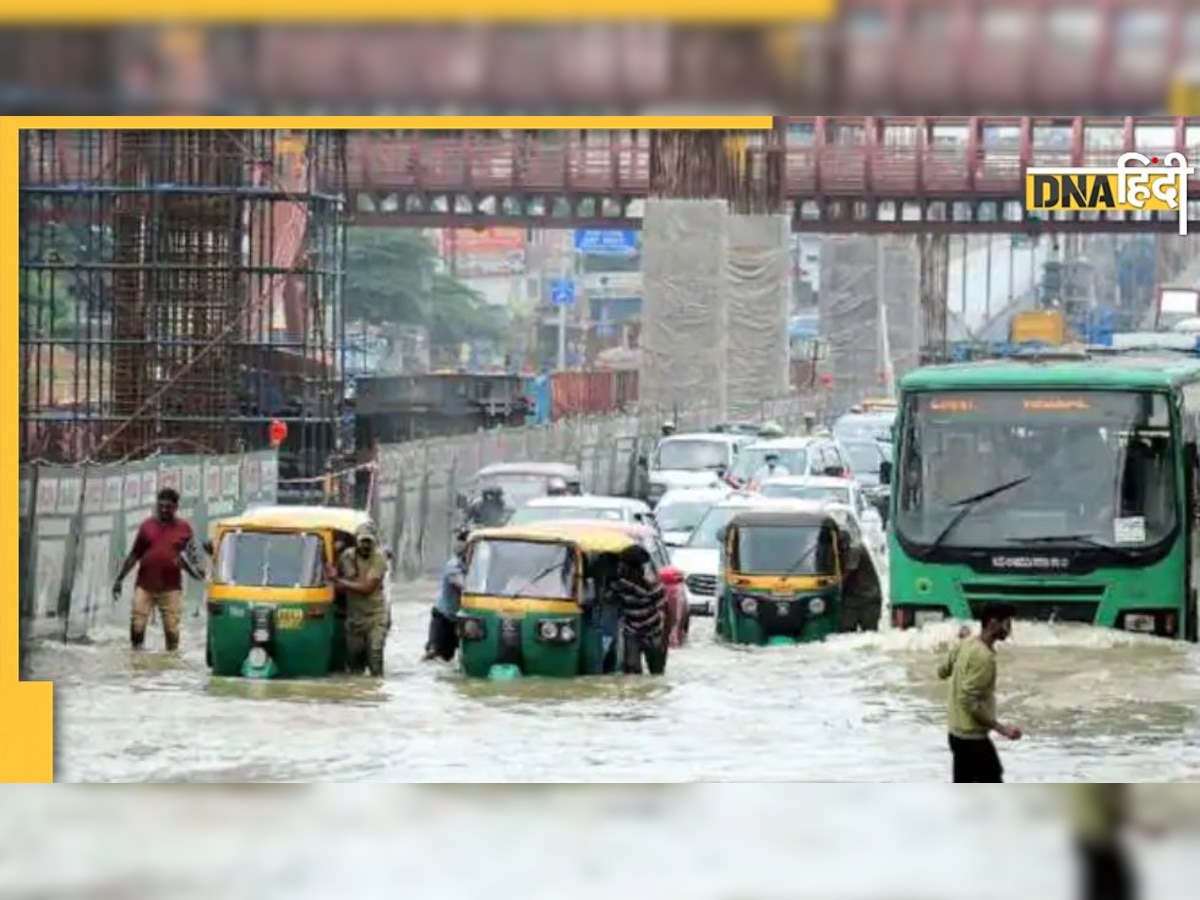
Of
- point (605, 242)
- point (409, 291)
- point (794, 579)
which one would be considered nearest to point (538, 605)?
point (794, 579)

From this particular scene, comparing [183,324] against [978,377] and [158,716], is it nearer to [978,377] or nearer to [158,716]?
[158,716]

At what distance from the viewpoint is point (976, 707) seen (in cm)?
2286

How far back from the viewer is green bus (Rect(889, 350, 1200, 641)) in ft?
78.4

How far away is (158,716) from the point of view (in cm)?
2348

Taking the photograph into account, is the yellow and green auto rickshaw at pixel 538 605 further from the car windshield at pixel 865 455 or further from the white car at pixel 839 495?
the car windshield at pixel 865 455

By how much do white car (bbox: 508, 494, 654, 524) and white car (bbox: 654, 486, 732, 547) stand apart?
3.3 inches

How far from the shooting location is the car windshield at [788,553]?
80.6 feet

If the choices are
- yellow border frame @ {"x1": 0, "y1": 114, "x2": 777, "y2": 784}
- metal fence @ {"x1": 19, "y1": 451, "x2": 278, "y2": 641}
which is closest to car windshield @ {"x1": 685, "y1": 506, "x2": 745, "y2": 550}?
metal fence @ {"x1": 19, "y1": 451, "x2": 278, "y2": 641}

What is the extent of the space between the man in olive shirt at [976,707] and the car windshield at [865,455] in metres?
1.44

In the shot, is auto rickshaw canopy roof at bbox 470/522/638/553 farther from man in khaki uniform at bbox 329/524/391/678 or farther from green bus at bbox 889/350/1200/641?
green bus at bbox 889/350/1200/641

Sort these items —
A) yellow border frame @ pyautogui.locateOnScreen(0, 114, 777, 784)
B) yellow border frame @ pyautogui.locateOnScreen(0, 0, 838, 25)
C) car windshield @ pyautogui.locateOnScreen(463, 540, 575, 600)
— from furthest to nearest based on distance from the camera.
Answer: car windshield @ pyautogui.locateOnScreen(463, 540, 575, 600) → yellow border frame @ pyautogui.locateOnScreen(0, 114, 777, 784) → yellow border frame @ pyautogui.locateOnScreen(0, 0, 838, 25)

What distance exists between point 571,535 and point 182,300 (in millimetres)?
1964

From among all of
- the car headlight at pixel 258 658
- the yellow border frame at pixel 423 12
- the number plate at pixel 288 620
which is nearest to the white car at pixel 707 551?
the number plate at pixel 288 620

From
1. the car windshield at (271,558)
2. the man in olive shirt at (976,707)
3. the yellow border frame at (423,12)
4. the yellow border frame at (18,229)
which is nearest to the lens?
the yellow border frame at (423,12)
